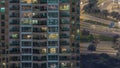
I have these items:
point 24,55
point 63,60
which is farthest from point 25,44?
point 63,60

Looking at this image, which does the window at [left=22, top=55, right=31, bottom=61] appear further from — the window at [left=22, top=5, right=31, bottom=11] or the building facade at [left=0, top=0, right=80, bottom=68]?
the window at [left=22, top=5, right=31, bottom=11]

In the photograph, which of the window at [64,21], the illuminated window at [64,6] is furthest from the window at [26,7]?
the window at [64,21]

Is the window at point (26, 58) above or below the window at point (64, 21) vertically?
below

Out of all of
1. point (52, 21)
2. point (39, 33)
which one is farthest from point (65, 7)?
point (39, 33)

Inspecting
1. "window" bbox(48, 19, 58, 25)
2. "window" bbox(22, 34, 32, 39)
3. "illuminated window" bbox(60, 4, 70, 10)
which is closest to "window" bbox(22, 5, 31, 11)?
"window" bbox(48, 19, 58, 25)

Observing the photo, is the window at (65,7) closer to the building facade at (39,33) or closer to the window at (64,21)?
the building facade at (39,33)

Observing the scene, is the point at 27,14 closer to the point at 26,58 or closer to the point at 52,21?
the point at 52,21

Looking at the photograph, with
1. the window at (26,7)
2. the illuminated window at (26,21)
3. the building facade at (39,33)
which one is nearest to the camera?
the window at (26,7)

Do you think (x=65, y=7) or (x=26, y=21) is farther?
(x=65, y=7)

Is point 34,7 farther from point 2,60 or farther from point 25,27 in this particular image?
point 2,60
